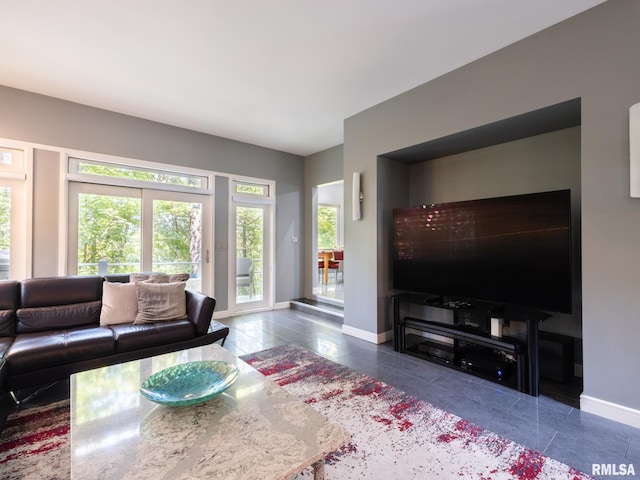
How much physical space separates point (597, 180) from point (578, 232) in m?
0.79

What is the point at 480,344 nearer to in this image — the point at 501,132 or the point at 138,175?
the point at 501,132

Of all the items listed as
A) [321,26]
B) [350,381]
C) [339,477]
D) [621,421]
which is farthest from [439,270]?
[321,26]

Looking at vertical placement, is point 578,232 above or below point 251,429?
above

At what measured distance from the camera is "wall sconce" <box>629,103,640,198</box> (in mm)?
1932

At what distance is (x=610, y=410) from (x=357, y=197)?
9.43ft

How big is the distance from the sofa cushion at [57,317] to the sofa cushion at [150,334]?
35cm

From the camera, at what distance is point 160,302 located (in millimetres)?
3064

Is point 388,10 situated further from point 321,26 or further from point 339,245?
point 339,245

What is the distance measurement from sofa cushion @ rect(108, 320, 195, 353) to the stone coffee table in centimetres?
97

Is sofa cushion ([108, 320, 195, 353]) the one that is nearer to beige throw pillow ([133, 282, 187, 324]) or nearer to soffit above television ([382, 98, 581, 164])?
beige throw pillow ([133, 282, 187, 324])

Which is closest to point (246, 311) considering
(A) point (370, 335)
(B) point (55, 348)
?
(A) point (370, 335)

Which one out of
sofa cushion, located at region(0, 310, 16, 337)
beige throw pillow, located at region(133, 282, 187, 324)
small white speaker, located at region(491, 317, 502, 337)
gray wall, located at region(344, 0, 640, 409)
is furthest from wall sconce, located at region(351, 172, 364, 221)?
sofa cushion, located at region(0, 310, 16, 337)

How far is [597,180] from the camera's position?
7.07 feet

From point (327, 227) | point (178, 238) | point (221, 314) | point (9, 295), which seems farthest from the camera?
point (327, 227)
